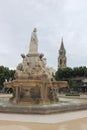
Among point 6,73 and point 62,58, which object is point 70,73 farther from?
point 62,58

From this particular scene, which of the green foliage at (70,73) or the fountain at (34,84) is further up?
the green foliage at (70,73)

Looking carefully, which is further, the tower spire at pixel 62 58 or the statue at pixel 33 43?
the tower spire at pixel 62 58

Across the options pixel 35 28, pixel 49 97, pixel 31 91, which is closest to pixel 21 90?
pixel 31 91

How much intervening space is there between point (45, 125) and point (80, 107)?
21.4 feet

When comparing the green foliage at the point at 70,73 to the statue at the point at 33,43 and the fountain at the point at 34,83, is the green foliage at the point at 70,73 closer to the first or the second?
the statue at the point at 33,43

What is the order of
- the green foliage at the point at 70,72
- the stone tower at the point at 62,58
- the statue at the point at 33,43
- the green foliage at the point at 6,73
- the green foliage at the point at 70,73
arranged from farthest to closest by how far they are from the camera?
the stone tower at the point at 62,58, the green foliage at the point at 70,72, the green foliage at the point at 70,73, the green foliage at the point at 6,73, the statue at the point at 33,43

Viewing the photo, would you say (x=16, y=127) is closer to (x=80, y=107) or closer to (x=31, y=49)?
(x=80, y=107)

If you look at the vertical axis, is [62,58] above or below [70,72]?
above

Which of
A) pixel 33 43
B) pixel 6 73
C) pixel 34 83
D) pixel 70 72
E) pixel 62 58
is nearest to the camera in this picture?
pixel 34 83

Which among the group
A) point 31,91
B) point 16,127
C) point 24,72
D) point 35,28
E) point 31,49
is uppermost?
point 35,28

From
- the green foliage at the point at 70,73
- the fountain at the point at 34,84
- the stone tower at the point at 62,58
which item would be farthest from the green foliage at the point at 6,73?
the stone tower at the point at 62,58

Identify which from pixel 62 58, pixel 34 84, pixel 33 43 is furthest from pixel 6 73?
pixel 62 58

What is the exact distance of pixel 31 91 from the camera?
19625 millimetres

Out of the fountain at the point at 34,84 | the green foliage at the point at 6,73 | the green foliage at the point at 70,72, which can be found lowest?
the fountain at the point at 34,84
